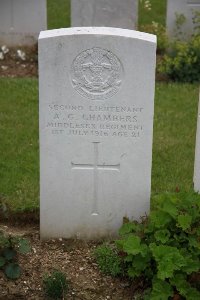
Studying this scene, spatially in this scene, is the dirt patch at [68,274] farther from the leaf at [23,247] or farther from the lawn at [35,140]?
the lawn at [35,140]

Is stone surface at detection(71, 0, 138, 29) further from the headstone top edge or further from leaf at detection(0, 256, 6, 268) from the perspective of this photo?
leaf at detection(0, 256, 6, 268)

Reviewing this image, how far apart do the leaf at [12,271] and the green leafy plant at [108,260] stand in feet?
1.96

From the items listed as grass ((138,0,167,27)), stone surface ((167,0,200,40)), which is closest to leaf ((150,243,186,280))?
stone surface ((167,0,200,40))

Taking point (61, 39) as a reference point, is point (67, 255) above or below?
below

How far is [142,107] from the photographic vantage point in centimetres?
448

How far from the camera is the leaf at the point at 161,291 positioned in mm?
4004

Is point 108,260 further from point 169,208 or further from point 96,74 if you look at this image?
point 96,74

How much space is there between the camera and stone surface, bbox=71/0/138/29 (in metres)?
9.59

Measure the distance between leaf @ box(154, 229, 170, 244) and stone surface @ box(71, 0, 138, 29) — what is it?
596 centimetres

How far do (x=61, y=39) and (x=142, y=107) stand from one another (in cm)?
72

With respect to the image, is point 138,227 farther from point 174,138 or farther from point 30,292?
point 174,138

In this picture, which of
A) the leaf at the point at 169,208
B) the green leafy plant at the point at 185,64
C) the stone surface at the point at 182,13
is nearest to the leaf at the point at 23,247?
the leaf at the point at 169,208

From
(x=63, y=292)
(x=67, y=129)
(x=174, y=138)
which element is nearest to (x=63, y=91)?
(x=67, y=129)

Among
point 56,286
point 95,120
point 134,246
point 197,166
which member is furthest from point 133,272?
point 95,120
